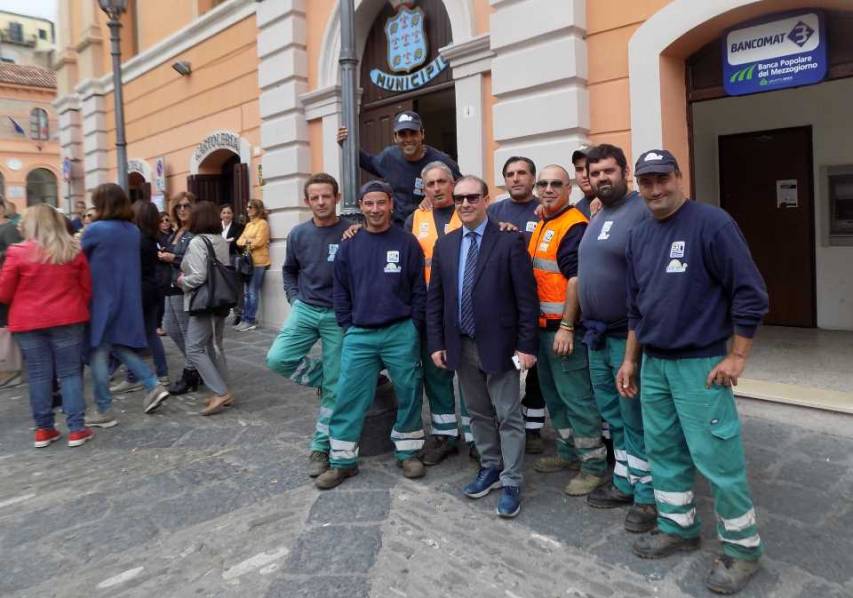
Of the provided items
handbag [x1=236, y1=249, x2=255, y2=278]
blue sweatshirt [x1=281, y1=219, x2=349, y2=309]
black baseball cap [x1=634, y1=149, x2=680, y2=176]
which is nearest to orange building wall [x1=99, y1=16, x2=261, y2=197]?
handbag [x1=236, y1=249, x2=255, y2=278]

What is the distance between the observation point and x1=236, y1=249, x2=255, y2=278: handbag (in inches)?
370

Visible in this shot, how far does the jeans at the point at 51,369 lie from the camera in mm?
4887

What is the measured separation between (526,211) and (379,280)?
1.03 metres

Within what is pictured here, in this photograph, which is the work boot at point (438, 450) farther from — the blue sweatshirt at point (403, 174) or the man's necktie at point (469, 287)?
the blue sweatshirt at point (403, 174)

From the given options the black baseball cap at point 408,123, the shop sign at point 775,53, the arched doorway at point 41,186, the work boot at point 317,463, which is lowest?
the work boot at point 317,463

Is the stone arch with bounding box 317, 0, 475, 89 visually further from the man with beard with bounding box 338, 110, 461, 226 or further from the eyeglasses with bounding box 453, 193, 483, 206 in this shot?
the eyeglasses with bounding box 453, 193, 483, 206

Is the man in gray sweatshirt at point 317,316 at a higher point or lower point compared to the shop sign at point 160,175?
lower

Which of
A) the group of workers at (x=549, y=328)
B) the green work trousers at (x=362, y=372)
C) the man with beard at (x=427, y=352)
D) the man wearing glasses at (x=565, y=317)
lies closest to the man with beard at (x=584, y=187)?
the group of workers at (x=549, y=328)

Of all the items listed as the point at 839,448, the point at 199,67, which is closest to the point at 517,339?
the point at 839,448

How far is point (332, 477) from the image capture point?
3920 millimetres

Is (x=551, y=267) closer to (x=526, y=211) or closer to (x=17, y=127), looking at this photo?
(x=526, y=211)

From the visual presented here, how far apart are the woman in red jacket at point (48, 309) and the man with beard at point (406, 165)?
234cm

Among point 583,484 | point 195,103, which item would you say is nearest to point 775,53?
point 583,484

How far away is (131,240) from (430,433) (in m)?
3.00
